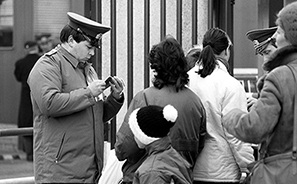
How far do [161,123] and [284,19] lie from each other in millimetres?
869

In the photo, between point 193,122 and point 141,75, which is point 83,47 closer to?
point 193,122

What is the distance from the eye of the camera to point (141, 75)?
5.75 meters

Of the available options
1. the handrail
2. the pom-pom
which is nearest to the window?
the handrail

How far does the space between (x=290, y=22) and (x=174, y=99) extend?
1052 mm

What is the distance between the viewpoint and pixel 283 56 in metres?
3.57

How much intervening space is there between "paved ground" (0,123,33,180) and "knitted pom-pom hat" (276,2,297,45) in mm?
3696

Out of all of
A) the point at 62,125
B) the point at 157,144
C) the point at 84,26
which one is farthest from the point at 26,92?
the point at 157,144

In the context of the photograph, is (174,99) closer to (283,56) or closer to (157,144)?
(157,144)

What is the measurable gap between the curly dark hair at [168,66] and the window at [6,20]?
274cm

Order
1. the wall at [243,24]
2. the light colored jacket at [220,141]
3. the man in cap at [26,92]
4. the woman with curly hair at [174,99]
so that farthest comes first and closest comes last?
the wall at [243,24], the man in cap at [26,92], the light colored jacket at [220,141], the woman with curly hair at [174,99]

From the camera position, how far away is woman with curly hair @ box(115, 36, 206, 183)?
14.0ft

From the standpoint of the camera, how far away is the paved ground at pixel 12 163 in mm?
6645

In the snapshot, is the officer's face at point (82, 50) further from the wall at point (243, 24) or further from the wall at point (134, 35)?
the wall at point (243, 24)

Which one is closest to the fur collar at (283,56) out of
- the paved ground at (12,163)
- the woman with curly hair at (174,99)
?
the woman with curly hair at (174,99)
